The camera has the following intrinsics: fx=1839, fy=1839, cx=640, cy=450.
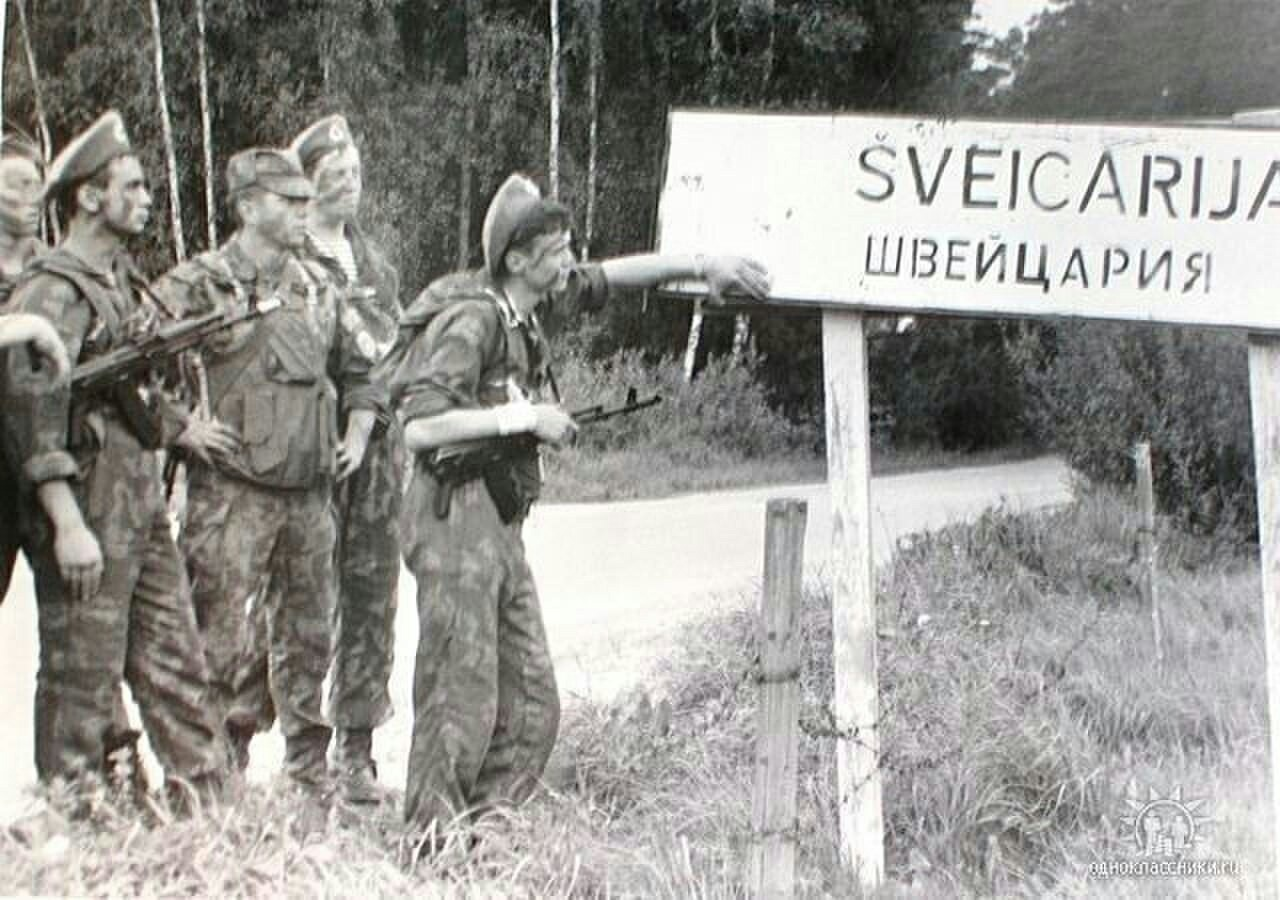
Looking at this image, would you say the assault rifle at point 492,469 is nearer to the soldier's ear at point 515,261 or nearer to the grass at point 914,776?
the soldier's ear at point 515,261

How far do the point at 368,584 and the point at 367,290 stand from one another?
0.63m

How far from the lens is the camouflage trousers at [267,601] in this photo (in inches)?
153

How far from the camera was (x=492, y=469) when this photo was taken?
3.62 meters

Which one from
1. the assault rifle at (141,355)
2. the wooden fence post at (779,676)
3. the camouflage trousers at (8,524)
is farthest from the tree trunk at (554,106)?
the camouflage trousers at (8,524)

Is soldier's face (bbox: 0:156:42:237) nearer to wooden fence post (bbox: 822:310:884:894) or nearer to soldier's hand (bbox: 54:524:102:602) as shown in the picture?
soldier's hand (bbox: 54:524:102:602)

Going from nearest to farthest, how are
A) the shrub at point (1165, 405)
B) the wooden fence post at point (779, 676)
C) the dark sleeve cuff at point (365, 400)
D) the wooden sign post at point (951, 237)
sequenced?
the wooden fence post at point (779, 676) < the wooden sign post at point (951, 237) < the shrub at point (1165, 405) < the dark sleeve cuff at point (365, 400)

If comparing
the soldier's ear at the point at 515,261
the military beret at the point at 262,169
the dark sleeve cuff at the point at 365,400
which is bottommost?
the dark sleeve cuff at the point at 365,400

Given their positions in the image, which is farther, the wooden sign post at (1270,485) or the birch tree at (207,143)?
the birch tree at (207,143)

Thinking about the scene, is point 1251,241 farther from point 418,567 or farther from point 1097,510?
point 418,567

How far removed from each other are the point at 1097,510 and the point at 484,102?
1568mm

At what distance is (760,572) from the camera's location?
3.81 m

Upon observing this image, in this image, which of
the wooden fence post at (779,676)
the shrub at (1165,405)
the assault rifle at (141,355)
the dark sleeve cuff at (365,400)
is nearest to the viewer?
the wooden fence post at (779,676)

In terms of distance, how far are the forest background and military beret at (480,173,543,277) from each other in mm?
44

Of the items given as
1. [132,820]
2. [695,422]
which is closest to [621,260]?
[695,422]
